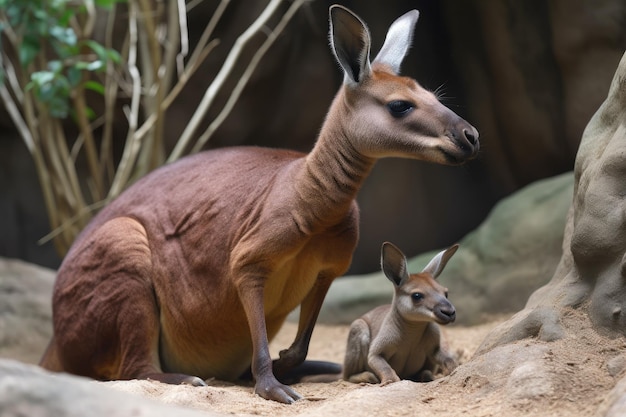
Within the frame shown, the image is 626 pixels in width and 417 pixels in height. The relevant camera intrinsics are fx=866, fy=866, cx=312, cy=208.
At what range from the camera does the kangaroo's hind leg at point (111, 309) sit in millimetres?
5340

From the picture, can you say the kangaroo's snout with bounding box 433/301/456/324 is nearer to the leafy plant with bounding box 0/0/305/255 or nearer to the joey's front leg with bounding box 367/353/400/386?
the joey's front leg with bounding box 367/353/400/386

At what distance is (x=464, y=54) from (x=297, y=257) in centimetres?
511

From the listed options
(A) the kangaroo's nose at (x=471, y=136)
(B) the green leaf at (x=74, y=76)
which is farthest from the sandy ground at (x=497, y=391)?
(B) the green leaf at (x=74, y=76)

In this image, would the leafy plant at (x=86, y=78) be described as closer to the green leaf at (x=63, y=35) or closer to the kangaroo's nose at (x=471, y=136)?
the green leaf at (x=63, y=35)

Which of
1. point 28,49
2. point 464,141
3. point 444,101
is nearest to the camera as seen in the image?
point 464,141

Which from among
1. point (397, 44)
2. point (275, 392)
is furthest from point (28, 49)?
point (275, 392)

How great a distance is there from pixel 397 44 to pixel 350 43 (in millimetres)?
623

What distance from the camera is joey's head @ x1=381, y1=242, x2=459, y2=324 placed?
4.82 meters

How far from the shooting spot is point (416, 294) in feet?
16.3

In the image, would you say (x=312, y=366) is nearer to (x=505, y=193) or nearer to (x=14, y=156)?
(x=505, y=193)

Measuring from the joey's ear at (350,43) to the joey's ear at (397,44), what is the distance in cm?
40

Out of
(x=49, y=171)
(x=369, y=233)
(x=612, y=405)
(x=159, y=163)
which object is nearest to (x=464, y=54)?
(x=369, y=233)

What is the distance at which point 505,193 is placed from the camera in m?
9.57

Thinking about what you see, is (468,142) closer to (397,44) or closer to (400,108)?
(400,108)
